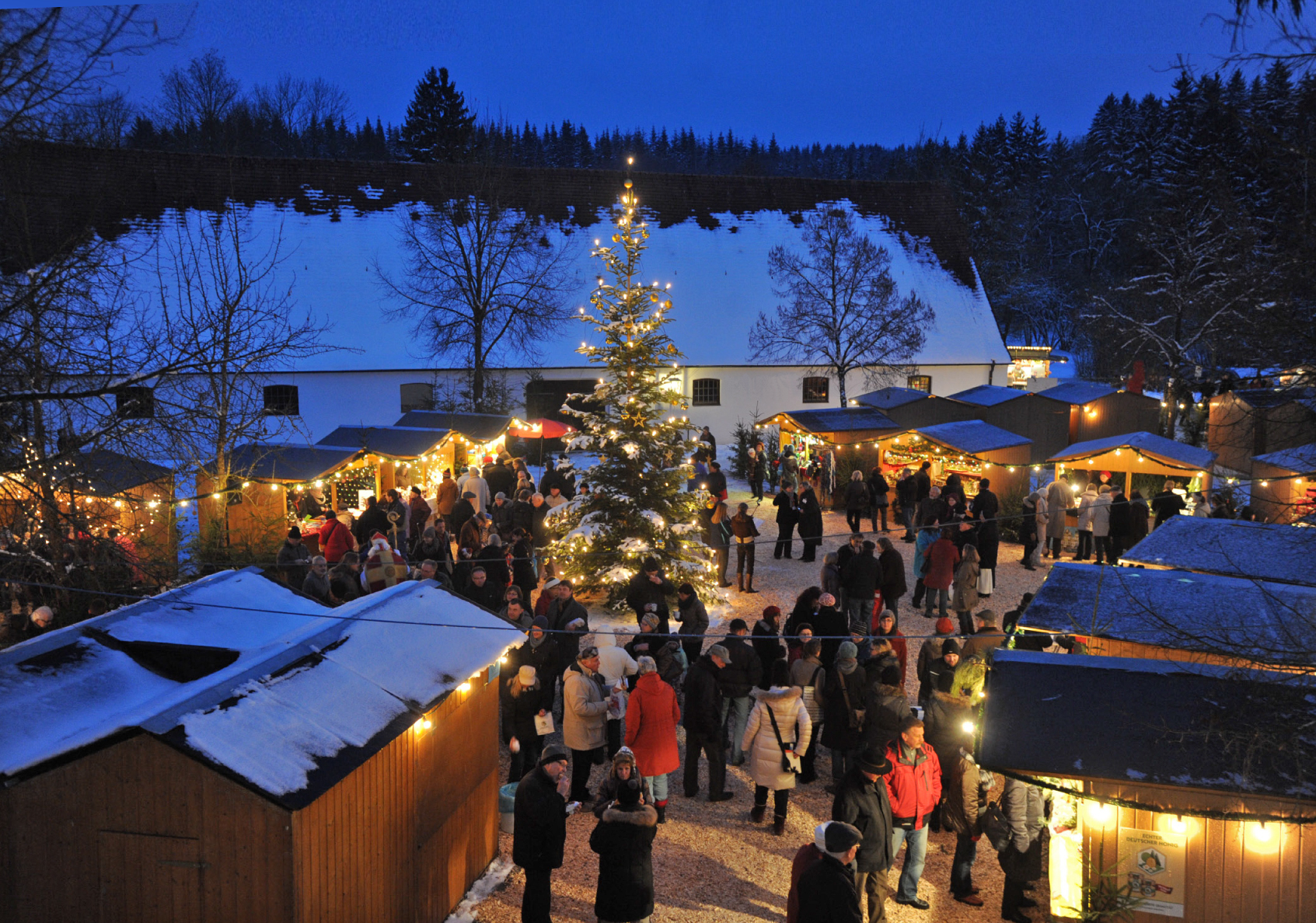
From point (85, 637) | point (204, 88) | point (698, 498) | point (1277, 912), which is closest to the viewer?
point (1277, 912)

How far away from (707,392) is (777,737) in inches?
978

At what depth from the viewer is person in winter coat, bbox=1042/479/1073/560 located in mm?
17141

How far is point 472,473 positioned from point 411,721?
11905mm

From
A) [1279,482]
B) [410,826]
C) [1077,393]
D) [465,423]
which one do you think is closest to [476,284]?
[465,423]

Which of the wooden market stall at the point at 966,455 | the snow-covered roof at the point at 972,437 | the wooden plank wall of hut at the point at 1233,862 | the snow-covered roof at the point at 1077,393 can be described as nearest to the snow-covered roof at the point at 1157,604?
the wooden plank wall of hut at the point at 1233,862

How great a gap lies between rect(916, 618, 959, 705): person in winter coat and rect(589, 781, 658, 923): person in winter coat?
352cm

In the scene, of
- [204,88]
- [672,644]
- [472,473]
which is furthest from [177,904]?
[204,88]

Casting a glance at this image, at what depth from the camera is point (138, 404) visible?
24.4ft

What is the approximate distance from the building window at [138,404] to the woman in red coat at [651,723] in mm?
4219

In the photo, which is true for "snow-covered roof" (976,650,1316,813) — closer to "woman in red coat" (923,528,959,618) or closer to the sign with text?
the sign with text

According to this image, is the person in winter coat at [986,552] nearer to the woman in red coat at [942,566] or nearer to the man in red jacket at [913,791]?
the woman in red coat at [942,566]

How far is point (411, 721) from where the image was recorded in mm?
5965

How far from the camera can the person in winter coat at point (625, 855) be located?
Result: 5.95 metres

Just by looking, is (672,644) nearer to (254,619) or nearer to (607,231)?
(254,619)
